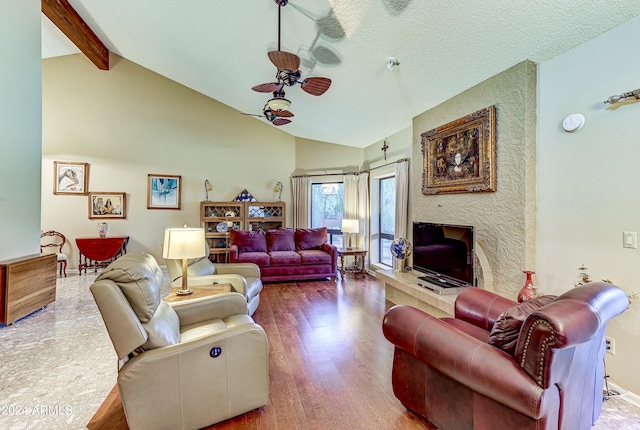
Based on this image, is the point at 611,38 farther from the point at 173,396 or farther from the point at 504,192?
the point at 173,396

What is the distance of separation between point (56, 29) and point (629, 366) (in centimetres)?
841

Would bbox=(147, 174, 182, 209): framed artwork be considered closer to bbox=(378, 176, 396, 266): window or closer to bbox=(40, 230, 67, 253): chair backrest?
bbox=(40, 230, 67, 253): chair backrest

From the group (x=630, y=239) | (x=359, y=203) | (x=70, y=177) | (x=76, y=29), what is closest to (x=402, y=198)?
(x=359, y=203)

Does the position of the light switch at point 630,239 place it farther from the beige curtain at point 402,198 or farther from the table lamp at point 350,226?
the table lamp at point 350,226

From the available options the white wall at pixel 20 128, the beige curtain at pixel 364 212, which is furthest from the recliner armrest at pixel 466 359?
the white wall at pixel 20 128

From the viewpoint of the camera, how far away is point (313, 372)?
2316 mm

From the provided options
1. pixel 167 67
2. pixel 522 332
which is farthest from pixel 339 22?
pixel 167 67

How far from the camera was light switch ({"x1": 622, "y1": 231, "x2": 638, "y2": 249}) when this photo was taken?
1.97 metres

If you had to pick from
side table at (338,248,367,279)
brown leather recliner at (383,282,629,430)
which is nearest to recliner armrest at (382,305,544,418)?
brown leather recliner at (383,282,629,430)

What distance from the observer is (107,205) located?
19.5ft

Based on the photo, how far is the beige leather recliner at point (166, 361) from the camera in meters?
1.46

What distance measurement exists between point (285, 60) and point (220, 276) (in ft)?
7.57

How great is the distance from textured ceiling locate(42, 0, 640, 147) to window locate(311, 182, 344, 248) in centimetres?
138

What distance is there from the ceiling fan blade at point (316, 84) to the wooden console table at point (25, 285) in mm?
3790
